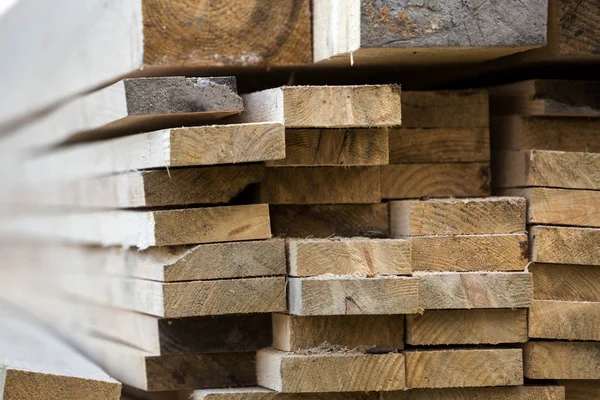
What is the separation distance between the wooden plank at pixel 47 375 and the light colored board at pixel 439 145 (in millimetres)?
1287

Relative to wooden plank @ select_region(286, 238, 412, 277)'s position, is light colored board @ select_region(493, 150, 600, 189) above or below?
above

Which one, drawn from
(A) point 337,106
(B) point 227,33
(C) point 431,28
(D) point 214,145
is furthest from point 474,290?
(B) point 227,33

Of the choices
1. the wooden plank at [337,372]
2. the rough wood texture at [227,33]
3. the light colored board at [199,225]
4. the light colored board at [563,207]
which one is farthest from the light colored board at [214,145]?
the light colored board at [563,207]

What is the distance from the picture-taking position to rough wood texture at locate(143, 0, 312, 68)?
3.36 metres

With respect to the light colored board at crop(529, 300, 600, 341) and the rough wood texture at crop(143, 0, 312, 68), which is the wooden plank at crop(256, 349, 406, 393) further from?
the rough wood texture at crop(143, 0, 312, 68)

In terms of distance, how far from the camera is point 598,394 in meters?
3.63

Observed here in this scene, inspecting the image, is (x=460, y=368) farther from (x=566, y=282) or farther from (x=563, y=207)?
(x=563, y=207)

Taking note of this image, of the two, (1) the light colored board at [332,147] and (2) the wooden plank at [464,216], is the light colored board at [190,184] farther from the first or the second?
(2) the wooden plank at [464,216]

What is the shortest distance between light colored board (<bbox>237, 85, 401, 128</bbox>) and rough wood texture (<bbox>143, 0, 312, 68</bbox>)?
324mm

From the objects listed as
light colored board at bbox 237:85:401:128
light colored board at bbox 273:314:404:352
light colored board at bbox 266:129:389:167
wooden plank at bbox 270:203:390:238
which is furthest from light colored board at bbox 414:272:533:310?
light colored board at bbox 237:85:401:128

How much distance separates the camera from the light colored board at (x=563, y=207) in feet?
11.5

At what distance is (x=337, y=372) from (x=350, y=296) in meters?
0.27

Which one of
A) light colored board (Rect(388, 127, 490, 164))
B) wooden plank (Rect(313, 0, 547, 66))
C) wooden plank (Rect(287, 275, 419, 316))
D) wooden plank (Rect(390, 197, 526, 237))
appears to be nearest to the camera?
wooden plank (Rect(313, 0, 547, 66))

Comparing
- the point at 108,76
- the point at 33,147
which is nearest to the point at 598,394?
the point at 108,76
